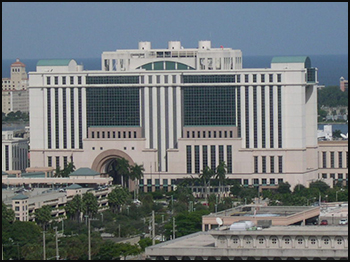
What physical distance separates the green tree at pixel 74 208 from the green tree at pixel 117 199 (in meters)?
5.47

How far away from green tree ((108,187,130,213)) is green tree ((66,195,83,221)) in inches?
216

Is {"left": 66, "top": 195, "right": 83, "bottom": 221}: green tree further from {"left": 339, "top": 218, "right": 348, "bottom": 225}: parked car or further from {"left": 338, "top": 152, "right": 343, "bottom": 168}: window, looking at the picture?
{"left": 338, "top": 152, "right": 343, "bottom": 168}: window

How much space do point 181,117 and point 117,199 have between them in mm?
18997

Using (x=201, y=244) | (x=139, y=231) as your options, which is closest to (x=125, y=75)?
(x=139, y=231)

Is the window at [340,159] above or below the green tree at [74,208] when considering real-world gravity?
above

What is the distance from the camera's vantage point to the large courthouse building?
12775 cm

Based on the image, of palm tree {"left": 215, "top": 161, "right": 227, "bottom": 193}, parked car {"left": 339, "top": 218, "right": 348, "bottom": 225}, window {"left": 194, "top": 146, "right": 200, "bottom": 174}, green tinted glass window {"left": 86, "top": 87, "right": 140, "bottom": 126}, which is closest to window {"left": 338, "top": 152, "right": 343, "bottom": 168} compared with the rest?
palm tree {"left": 215, "top": 161, "right": 227, "bottom": 193}

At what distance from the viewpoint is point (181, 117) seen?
129250 mm

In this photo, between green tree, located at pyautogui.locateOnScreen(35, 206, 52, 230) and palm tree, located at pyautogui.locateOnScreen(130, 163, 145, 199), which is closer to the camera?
green tree, located at pyautogui.locateOnScreen(35, 206, 52, 230)

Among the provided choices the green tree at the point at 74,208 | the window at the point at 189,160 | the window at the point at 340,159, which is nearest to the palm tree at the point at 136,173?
the window at the point at 189,160

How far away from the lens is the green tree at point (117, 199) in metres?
112

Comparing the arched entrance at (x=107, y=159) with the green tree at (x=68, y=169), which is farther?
the arched entrance at (x=107, y=159)

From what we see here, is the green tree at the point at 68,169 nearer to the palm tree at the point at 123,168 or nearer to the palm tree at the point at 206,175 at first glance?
the palm tree at the point at 123,168

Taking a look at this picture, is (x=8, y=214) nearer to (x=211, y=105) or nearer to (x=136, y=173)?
(x=136, y=173)
